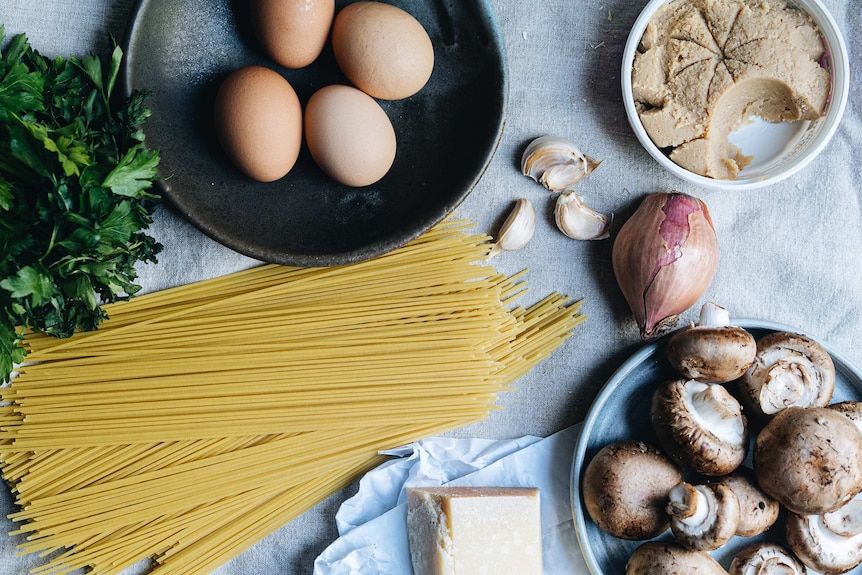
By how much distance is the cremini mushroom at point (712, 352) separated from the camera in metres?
1.08

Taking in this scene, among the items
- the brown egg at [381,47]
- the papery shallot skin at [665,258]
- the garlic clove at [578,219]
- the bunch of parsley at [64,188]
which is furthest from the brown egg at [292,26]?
the papery shallot skin at [665,258]

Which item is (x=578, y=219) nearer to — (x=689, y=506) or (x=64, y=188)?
(x=689, y=506)

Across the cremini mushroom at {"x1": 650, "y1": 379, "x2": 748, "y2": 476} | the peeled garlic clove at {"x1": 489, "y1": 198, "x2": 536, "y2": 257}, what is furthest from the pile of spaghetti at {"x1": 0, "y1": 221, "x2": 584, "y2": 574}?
the cremini mushroom at {"x1": 650, "y1": 379, "x2": 748, "y2": 476}

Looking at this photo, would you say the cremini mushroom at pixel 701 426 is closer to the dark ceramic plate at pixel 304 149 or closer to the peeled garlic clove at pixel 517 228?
the peeled garlic clove at pixel 517 228

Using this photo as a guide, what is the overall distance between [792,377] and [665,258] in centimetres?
27

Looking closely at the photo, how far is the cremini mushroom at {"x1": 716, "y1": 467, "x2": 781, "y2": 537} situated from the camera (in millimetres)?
1110

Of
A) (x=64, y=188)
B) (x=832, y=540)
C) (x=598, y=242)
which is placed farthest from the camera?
(x=598, y=242)

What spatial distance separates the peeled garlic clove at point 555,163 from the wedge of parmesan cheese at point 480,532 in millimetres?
515

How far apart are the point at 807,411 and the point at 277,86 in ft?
3.00

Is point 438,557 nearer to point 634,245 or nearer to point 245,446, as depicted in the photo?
point 245,446

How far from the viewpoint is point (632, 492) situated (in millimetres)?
1092

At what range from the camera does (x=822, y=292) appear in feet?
4.11

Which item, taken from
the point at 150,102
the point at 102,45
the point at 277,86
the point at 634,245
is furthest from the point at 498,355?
the point at 102,45

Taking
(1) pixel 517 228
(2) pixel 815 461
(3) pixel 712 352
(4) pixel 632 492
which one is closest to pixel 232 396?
(1) pixel 517 228
